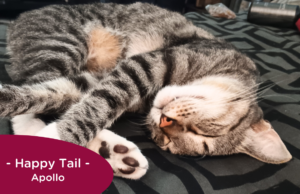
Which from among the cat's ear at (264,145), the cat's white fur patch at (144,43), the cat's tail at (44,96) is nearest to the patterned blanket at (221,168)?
the cat's ear at (264,145)

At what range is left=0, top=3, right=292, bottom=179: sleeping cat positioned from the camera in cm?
80

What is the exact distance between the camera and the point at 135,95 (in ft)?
3.06

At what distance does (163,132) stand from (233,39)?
148cm

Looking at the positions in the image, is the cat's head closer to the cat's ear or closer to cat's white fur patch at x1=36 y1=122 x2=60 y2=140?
the cat's ear

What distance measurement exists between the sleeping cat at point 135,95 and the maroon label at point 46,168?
0.15 m

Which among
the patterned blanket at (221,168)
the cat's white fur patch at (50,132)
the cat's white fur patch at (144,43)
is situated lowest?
the patterned blanket at (221,168)

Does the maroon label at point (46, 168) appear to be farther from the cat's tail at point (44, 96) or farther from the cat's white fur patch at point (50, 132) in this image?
the cat's tail at point (44, 96)

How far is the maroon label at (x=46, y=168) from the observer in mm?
525

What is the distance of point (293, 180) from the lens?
2.42 ft

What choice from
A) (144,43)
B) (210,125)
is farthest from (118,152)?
(144,43)

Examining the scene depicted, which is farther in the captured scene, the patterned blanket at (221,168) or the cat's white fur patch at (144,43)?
the cat's white fur patch at (144,43)

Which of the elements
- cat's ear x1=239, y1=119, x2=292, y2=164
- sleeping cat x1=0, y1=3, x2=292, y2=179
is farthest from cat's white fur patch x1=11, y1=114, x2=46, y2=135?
cat's ear x1=239, y1=119, x2=292, y2=164

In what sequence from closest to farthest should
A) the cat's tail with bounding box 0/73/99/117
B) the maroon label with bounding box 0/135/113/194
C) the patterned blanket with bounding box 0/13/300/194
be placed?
the maroon label with bounding box 0/135/113/194 < the patterned blanket with bounding box 0/13/300/194 < the cat's tail with bounding box 0/73/99/117

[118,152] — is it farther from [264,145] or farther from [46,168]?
[264,145]
